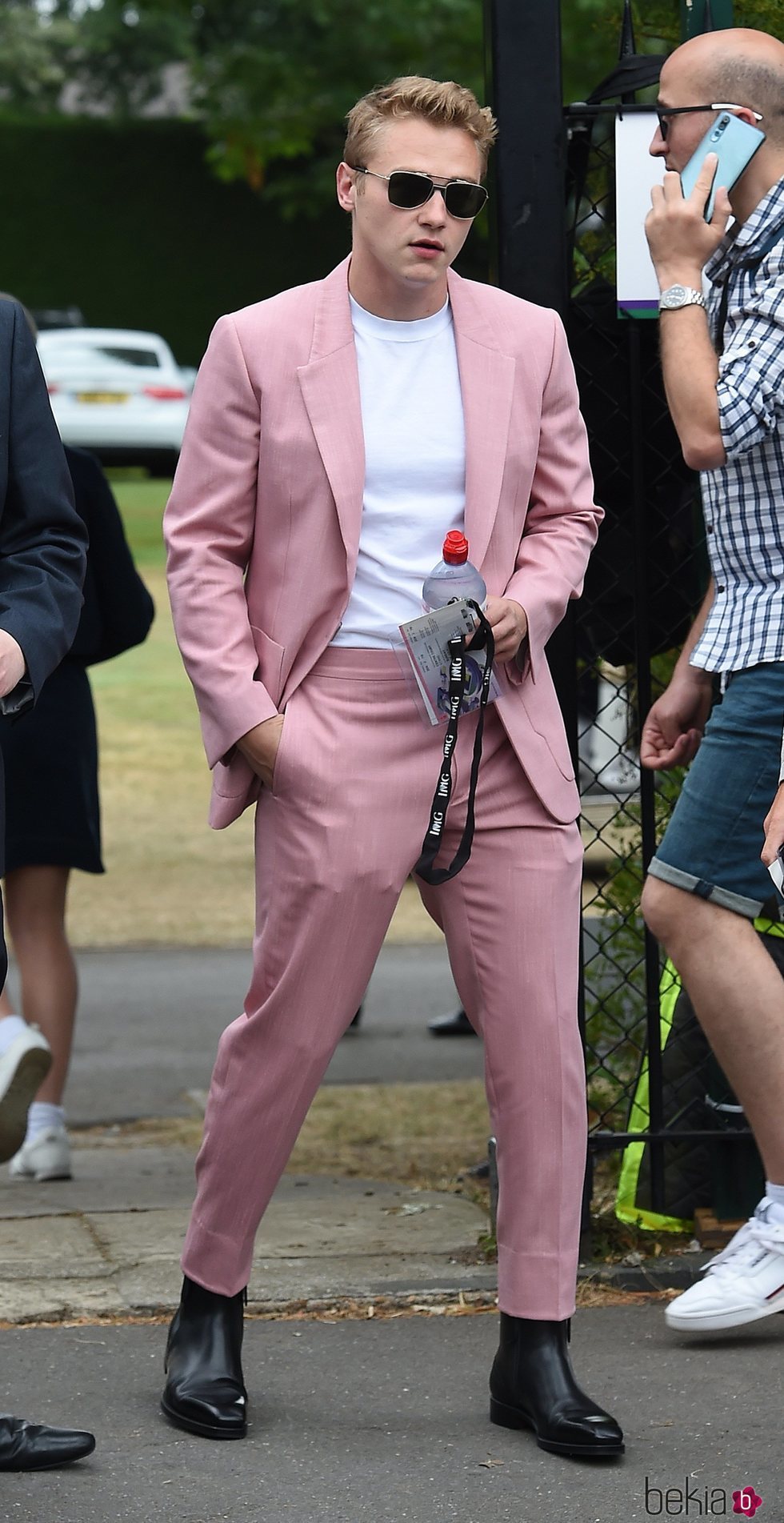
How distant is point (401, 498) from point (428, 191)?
0.47 meters

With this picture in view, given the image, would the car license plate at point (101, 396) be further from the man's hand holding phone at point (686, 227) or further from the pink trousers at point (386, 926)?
the pink trousers at point (386, 926)

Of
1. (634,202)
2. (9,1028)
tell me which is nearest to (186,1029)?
(9,1028)

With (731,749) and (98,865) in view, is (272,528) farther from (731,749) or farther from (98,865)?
(98,865)

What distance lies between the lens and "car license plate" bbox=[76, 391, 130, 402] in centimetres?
2394

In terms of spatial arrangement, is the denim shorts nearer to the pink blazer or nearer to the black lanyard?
the pink blazer

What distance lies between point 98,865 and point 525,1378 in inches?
95.1

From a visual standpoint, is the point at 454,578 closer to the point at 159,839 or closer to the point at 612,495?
the point at 612,495

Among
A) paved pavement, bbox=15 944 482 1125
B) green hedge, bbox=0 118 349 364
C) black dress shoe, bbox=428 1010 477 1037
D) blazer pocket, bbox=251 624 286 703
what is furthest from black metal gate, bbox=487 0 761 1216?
green hedge, bbox=0 118 349 364

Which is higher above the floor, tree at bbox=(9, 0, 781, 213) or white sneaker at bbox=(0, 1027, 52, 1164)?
tree at bbox=(9, 0, 781, 213)

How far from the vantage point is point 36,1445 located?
122 inches

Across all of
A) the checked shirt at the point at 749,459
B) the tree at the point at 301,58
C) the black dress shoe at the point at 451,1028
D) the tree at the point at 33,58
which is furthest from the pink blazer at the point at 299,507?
the tree at the point at 33,58

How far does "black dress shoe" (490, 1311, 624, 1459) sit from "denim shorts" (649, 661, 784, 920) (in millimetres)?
781

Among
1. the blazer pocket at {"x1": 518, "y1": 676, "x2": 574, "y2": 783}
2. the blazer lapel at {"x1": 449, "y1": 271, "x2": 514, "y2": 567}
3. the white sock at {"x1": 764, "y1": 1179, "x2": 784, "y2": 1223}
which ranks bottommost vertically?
the white sock at {"x1": 764, "y1": 1179, "x2": 784, "y2": 1223}

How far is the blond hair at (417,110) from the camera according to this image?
125 inches
